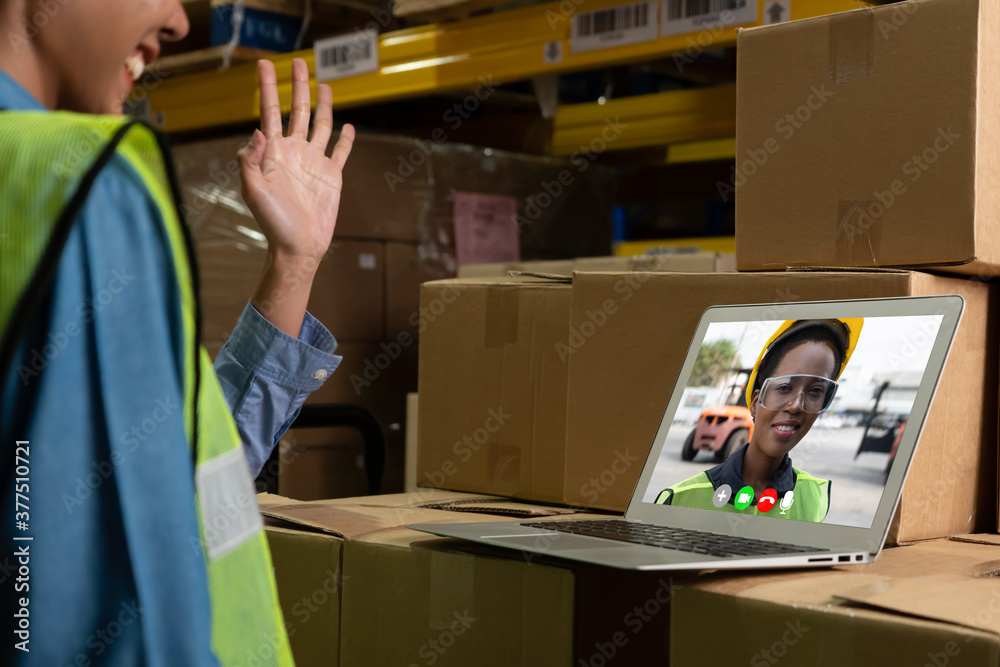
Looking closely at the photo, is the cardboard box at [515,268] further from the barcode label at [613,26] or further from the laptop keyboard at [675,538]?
the laptop keyboard at [675,538]

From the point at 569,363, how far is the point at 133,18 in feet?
2.82

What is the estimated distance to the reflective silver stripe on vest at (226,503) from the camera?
570 millimetres

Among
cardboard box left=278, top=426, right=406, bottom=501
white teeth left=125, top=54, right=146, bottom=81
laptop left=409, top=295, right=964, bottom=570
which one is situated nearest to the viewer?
white teeth left=125, top=54, right=146, bottom=81

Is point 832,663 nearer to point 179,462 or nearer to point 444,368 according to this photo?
point 179,462

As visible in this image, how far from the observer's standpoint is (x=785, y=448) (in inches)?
40.3

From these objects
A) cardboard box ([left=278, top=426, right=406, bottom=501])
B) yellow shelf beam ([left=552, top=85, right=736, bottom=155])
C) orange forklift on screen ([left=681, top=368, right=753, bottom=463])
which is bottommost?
cardboard box ([left=278, top=426, right=406, bottom=501])

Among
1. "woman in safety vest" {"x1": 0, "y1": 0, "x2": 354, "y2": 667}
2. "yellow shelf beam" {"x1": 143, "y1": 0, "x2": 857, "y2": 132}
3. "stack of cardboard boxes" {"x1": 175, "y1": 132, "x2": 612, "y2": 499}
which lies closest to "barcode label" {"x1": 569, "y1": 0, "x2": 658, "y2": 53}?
"yellow shelf beam" {"x1": 143, "y1": 0, "x2": 857, "y2": 132}

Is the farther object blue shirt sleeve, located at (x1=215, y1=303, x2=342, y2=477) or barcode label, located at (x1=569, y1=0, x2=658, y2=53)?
barcode label, located at (x1=569, y1=0, x2=658, y2=53)

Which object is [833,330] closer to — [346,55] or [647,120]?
[647,120]

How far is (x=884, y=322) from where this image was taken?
3.36 feet

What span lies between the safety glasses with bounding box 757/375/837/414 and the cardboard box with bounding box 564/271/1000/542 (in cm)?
13

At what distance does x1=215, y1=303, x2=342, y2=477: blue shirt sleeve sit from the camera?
0.96 m

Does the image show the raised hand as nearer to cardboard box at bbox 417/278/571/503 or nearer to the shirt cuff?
the shirt cuff

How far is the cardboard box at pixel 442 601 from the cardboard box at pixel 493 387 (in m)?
0.23
